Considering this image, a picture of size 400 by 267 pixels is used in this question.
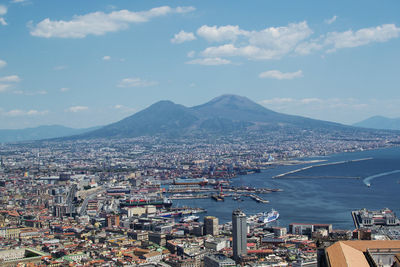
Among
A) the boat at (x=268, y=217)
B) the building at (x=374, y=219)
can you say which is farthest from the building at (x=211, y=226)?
the building at (x=374, y=219)

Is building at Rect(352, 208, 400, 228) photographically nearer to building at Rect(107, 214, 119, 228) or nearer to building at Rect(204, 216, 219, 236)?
building at Rect(204, 216, 219, 236)

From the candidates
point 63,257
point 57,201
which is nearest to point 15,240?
point 63,257

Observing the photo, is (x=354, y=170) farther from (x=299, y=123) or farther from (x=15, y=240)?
(x=299, y=123)

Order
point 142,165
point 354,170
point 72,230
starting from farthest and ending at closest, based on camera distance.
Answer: point 142,165 → point 354,170 → point 72,230

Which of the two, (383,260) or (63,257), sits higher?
(383,260)

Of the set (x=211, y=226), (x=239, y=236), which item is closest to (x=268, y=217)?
(x=211, y=226)

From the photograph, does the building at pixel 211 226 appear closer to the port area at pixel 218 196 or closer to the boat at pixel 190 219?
the boat at pixel 190 219

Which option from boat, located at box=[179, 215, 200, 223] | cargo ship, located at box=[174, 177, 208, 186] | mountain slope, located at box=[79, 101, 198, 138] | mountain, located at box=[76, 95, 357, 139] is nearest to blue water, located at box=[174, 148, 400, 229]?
boat, located at box=[179, 215, 200, 223]
